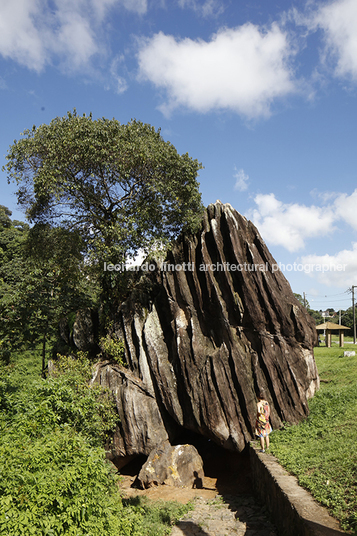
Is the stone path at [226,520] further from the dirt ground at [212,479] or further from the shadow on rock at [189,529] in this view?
the dirt ground at [212,479]

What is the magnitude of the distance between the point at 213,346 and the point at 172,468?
4.43m

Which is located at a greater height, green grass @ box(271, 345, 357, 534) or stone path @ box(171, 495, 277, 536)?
green grass @ box(271, 345, 357, 534)

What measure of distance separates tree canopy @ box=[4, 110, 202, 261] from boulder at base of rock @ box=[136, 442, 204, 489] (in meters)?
7.50

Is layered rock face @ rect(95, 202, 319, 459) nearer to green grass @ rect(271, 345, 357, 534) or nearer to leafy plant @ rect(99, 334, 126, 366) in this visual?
leafy plant @ rect(99, 334, 126, 366)

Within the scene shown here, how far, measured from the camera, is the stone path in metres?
8.12

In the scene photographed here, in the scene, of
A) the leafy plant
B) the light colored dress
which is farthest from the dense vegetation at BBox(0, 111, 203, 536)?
the light colored dress

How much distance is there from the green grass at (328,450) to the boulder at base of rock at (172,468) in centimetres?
292

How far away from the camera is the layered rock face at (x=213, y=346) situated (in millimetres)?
12750

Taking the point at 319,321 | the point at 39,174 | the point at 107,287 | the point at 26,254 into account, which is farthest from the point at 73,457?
the point at 319,321

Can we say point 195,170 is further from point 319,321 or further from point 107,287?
point 319,321

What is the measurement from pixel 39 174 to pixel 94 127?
2.95m

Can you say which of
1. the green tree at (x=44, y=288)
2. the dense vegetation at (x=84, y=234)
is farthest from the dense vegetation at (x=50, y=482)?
the green tree at (x=44, y=288)

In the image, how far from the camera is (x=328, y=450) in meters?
9.16

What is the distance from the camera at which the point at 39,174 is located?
14.0 m
